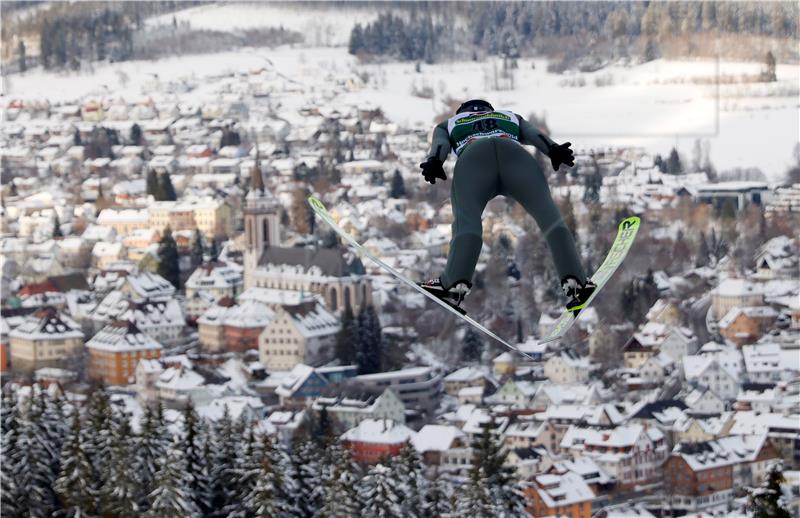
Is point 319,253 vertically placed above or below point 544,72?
below

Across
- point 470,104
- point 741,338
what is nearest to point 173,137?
point 741,338

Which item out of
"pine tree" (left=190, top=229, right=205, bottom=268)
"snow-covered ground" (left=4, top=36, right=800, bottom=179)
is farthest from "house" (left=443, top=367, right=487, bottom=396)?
"pine tree" (left=190, top=229, right=205, bottom=268)

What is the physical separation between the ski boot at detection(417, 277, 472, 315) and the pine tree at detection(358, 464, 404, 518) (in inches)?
479

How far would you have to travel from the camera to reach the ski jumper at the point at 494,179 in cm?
408

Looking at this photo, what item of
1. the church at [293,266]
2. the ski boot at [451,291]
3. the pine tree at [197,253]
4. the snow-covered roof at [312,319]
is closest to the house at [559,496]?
the snow-covered roof at [312,319]

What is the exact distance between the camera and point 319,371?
29.5 meters

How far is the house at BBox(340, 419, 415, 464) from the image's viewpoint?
2328 cm

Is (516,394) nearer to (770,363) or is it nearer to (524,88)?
(770,363)

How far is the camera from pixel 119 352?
31844 millimetres

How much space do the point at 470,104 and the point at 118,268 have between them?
36151mm

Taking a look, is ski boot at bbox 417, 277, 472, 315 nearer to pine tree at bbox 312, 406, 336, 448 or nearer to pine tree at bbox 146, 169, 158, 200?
pine tree at bbox 312, 406, 336, 448

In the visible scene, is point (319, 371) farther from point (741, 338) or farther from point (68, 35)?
point (68, 35)

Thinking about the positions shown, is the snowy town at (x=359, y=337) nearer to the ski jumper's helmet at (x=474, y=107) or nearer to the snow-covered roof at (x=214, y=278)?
the snow-covered roof at (x=214, y=278)

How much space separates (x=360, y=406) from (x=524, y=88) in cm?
1646
